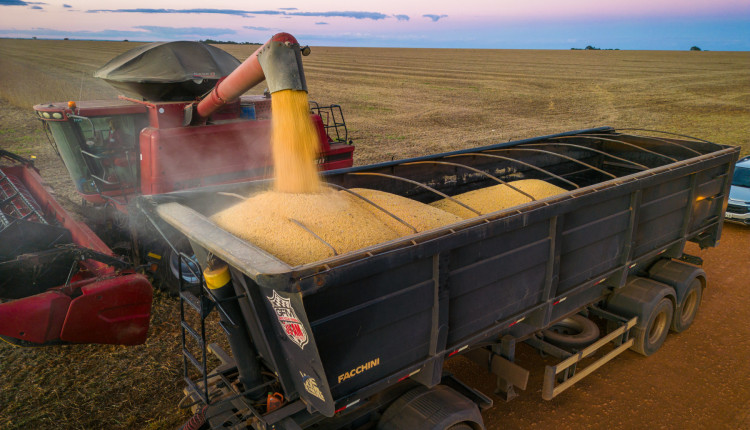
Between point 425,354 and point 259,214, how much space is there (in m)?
1.51

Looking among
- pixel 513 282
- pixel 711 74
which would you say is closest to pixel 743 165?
pixel 513 282

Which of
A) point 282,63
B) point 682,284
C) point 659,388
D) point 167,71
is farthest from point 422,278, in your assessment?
point 167,71

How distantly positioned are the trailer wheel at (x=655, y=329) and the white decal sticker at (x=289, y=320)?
14.1 feet

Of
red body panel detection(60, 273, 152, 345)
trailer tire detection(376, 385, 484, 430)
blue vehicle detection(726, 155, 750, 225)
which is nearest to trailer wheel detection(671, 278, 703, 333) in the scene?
trailer tire detection(376, 385, 484, 430)

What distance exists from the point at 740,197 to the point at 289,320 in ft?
33.7

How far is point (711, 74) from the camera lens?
4438cm

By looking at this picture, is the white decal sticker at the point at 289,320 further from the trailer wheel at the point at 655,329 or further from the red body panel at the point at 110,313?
the trailer wheel at the point at 655,329

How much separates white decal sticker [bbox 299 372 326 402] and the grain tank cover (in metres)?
5.00

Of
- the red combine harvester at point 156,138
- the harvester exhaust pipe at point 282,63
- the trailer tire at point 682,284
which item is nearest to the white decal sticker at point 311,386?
the harvester exhaust pipe at point 282,63

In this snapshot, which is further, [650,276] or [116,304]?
[650,276]

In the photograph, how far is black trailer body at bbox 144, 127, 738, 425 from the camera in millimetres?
2680

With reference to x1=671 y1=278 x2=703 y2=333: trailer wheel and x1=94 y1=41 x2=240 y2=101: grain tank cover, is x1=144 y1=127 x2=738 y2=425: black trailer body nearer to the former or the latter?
x1=671 y1=278 x2=703 y2=333: trailer wheel

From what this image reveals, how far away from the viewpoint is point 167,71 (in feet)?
21.5

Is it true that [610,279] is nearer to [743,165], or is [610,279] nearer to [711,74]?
[743,165]
